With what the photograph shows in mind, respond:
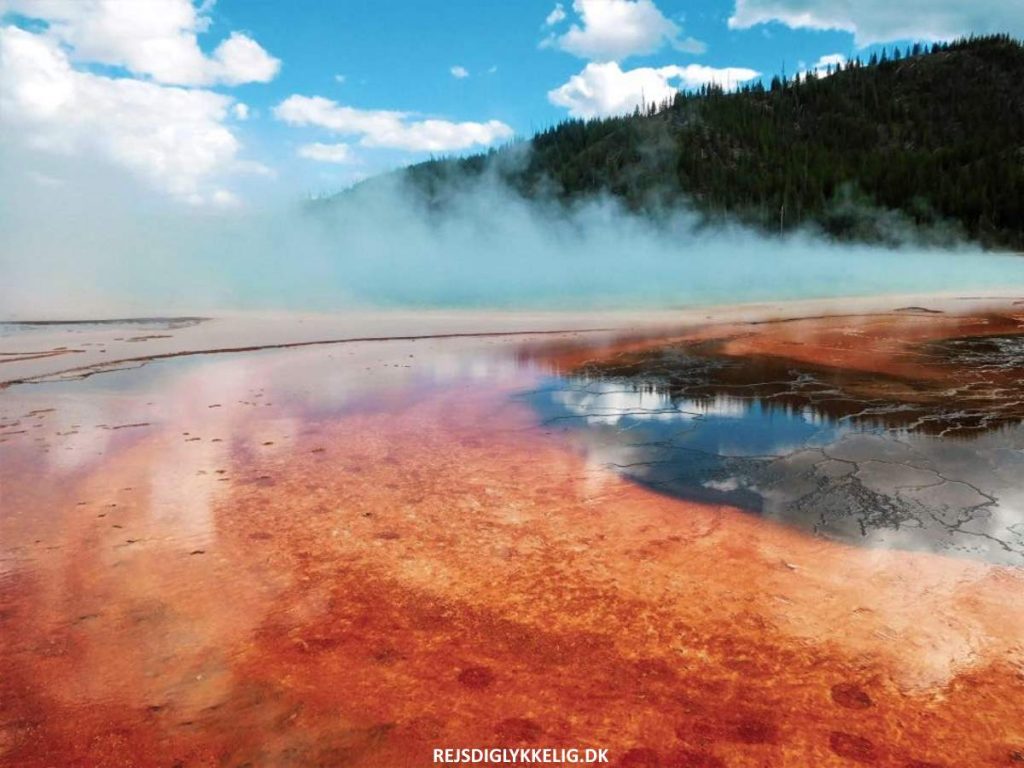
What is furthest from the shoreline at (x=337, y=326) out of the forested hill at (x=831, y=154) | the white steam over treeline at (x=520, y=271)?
the forested hill at (x=831, y=154)

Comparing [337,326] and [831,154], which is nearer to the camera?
[337,326]

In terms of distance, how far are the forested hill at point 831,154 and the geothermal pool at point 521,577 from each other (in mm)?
57788

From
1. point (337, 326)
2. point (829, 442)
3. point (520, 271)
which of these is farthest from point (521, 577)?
point (520, 271)

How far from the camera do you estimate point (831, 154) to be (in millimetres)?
79250

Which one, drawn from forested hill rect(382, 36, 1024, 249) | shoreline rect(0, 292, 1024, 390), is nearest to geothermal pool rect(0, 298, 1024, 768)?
shoreline rect(0, 292, 1024, 390)

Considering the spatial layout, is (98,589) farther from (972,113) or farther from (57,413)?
(972,113)

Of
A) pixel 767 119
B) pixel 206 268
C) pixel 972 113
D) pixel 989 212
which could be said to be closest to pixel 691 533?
pixel 206 268

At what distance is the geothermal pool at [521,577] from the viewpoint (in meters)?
2.44

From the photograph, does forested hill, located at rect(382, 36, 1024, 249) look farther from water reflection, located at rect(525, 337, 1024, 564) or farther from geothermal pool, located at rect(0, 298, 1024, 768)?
geothermal pool, located at rect(0, 298, 1024, 768)

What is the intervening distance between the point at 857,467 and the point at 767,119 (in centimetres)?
9949

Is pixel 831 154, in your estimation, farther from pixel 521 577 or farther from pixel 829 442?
pixel 521 577

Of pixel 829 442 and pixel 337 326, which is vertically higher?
pixel 337 326

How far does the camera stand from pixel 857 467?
196 inches

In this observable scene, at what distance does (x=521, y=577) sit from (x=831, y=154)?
88.8 meters
